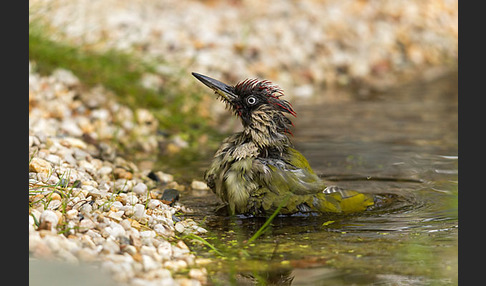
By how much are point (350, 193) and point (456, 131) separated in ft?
10.8

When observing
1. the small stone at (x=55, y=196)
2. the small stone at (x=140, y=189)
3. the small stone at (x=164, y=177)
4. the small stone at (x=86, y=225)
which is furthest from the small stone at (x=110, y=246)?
the small stone at (x=164, y=177)

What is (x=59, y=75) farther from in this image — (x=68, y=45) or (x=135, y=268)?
(x=135, y=268)

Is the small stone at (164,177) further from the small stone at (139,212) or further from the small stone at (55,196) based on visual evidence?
the small stone at (55,196)

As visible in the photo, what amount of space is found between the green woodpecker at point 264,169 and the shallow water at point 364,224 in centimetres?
12

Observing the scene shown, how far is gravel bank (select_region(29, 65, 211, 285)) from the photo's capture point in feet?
13.6

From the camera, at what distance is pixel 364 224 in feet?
17.1

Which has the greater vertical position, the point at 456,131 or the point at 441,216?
the point at 456,131

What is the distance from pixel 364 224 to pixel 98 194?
6.40 ft

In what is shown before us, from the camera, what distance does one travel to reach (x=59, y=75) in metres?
8.15

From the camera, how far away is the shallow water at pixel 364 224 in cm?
420

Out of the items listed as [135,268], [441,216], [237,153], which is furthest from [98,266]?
[441,216]

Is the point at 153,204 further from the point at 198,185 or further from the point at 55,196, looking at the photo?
the point at 198,185

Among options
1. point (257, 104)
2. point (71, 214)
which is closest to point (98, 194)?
point (71, 214)

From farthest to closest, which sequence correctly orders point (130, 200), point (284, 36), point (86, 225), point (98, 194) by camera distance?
point (284, 36), point (130, 200), point (98, 194), point (86, 225)
